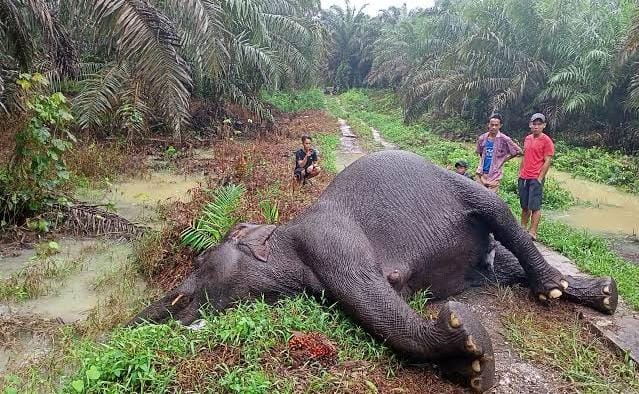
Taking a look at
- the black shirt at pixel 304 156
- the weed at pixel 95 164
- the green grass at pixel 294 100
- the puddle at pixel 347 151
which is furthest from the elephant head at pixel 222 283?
the green grass at pixel 294 100

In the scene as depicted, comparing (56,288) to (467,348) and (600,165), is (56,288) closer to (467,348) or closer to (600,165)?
(467,348)

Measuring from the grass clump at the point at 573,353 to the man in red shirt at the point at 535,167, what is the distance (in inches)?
109

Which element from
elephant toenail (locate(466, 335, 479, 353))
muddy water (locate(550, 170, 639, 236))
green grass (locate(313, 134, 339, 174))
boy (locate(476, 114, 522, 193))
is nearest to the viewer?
elephant toenail (locate(466, 335, 479, 353))

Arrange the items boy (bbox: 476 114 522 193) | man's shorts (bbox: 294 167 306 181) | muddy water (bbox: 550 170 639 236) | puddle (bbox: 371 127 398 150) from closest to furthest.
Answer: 1. boy (bbox: 476 114 522 193)
2. man's shorts (bbox: 294 167 306 181)
3. muddy water (bbox: 550 170 639 236)
4. puddle (bbox: 371 127 398 150)

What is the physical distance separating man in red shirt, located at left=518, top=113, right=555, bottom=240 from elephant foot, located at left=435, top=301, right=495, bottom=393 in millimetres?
4005

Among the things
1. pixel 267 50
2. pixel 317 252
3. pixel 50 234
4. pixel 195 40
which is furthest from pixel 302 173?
pixel 267 50

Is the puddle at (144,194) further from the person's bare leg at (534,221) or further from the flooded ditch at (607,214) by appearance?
the flooded ditch at (607,214)

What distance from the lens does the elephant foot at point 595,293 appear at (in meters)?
4.38

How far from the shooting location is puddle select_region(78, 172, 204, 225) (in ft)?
28.8

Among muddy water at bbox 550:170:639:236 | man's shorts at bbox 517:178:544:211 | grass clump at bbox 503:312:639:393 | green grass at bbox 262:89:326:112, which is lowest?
green grass at bbox 262:89:326:112

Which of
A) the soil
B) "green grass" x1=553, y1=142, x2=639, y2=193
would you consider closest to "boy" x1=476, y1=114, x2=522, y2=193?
the soil

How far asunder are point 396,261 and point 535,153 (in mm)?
3357

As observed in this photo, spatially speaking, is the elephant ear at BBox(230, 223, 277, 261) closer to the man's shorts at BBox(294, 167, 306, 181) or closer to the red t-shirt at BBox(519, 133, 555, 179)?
the red t-shirt at BBox(519, 133, 555, 179)

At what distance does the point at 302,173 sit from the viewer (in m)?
8.45
